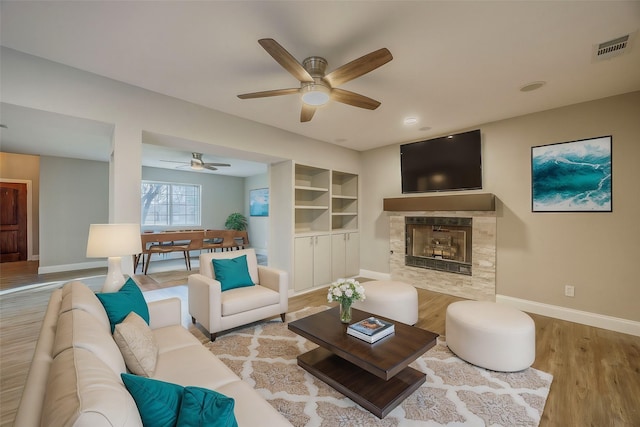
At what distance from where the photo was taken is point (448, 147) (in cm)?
422

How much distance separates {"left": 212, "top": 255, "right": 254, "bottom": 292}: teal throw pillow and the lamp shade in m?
1.01

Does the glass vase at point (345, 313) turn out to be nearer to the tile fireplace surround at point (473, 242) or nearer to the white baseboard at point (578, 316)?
the tile fireplace surround at point (473, 242)

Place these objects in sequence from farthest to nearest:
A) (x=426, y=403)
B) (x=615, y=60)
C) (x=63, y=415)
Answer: (x=615, y=60), (x=426, y=403), (x=63, y=415)

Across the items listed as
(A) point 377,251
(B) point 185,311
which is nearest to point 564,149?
(A) point 377,251

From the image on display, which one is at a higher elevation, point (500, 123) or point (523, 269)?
point (500, 123)

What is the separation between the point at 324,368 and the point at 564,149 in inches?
147

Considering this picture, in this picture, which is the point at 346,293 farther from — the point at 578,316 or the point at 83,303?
the point at 578,316

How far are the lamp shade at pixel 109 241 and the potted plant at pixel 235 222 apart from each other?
664 cm

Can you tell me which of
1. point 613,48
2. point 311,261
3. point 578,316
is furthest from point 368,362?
point 578,316

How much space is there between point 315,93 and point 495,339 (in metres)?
2.49

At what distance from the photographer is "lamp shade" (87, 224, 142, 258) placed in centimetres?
212

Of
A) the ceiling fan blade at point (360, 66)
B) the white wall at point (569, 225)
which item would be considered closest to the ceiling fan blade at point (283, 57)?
the ceiling fan blade at point (360, 66)

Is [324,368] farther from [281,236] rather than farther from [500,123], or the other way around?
[500,123]

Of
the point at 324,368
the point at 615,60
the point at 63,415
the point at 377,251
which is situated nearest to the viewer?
the point at 63,415
